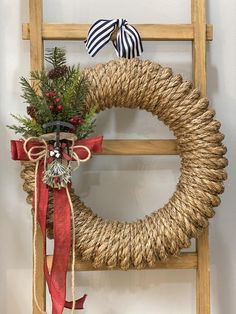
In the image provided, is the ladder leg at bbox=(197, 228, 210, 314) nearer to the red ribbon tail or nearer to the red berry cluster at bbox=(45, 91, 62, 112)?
the red ribbon tail

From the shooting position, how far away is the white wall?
3.49 ft

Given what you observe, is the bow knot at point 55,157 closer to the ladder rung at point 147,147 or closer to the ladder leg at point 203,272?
the ladder rung at point 147,147

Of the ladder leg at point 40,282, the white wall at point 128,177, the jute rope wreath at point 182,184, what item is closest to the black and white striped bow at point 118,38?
the jute rope wreath at point 182,184

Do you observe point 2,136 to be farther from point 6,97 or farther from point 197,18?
point 197,18

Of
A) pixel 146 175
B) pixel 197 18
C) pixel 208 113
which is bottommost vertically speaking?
pixel 146 175

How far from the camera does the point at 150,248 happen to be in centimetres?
93

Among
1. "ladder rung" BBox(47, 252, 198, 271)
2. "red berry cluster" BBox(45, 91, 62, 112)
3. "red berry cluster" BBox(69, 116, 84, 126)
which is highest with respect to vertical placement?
"red berry cluster" BBox(45, 91, 62, 112)

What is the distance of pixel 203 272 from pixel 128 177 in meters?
0.24

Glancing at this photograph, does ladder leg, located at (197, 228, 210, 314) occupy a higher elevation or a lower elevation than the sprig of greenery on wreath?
lower

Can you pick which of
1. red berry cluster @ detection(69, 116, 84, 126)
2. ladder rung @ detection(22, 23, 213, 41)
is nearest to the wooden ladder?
ladder rung @ detection(22, 23, 213, 41)

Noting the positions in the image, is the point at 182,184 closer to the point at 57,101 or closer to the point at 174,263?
the point at 174,263

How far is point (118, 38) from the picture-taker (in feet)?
3.04

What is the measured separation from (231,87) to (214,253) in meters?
0.35

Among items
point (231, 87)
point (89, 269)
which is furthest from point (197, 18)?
point (89, 269)
